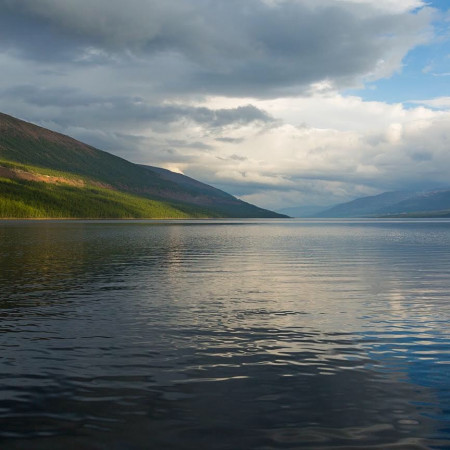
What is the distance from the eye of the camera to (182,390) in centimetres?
1770

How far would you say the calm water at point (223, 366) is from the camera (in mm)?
14289

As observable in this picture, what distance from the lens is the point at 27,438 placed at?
45.4 feet

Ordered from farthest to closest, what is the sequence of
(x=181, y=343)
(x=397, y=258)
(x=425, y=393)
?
(x=397, y=258) → (x=181, y=343) → (x=425, y=393)

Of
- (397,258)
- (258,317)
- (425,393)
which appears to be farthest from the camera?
(397,258)

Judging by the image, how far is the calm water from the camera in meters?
14.3

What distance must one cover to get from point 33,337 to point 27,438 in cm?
1216

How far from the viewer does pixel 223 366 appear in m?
20.6

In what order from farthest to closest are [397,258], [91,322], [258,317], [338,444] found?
1. [397,258]
2. [258,317]
3. [91,322]
4. [338,444]

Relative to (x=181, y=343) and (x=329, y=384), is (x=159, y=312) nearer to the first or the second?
(x=181, y=343)

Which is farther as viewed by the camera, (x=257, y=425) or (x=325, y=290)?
(x=325, y=290)

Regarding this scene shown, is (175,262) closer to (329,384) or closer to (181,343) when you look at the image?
(181,343)

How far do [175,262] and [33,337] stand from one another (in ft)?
139

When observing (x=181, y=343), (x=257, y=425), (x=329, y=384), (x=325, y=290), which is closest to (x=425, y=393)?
(x=329, y=384)

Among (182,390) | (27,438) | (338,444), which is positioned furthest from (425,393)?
(27,438)
